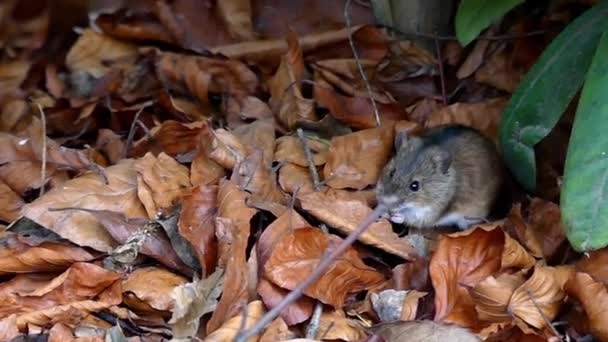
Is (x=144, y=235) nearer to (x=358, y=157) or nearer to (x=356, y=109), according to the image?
(x=358, y=157)

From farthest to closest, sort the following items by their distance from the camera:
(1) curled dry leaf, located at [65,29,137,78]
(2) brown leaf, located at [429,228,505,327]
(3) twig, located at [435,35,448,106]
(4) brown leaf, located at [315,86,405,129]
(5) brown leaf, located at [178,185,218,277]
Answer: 1. (1) curled dry leaf, located at [65,29,137,78]
2. (3) twig, located at [435,35,448,106]
3. (4) brown leaf, located at [315,86,405,129]
4. (5) brown leaf, located at [178,185,218,277]
5. (2) brown leaf, located at [429,228,505,327]

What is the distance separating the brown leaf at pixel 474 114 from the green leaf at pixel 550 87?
1.48 ft

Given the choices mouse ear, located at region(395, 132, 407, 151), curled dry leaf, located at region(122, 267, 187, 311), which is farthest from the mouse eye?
curled dry leaf, located at region(122, 267, 187, 311)

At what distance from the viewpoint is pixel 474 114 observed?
12.3ft

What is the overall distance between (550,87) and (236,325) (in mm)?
1281

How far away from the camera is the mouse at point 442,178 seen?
133 inches

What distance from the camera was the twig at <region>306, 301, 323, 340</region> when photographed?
2.76 meters

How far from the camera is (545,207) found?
3227 mm

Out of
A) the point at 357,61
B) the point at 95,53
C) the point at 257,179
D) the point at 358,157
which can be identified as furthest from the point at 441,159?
the point at 95,53

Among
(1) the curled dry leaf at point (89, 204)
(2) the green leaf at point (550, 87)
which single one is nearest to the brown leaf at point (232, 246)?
(1) the curled dry leaf at point (89, 204)

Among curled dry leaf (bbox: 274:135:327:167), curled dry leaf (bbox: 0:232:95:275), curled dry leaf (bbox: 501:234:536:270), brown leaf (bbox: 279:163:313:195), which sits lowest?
curled dry leaf (bbox: 0:232:95:275)

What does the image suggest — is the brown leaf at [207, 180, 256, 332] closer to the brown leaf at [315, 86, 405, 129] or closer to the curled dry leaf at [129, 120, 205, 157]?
the curled dry leaf at [129, 120, 205, 157]

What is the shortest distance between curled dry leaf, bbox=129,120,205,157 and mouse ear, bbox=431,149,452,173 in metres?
0.80

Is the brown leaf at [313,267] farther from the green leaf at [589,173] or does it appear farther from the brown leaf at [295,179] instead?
the green leaf at [589,173]
